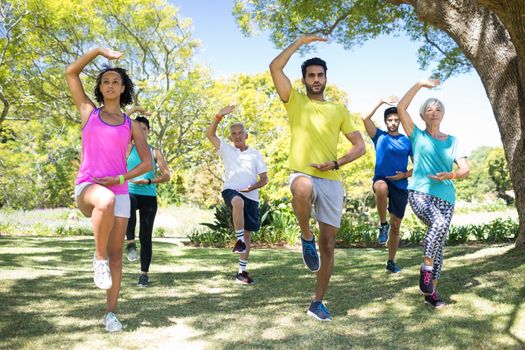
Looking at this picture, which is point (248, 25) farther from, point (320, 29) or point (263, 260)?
point (263, 260)

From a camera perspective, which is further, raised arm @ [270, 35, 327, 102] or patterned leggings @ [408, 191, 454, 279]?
patterned leggings @ [408, 191, 454, 279]

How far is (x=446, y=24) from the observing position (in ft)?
21.6

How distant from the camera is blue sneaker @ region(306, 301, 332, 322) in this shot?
413 cm

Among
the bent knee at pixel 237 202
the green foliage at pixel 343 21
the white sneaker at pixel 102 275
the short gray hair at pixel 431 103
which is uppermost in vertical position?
the green foliage at pixel 343 21

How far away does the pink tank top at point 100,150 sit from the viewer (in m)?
3.64

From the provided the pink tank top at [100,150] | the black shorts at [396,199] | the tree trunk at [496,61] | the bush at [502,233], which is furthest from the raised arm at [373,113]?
the bush at [502,233]

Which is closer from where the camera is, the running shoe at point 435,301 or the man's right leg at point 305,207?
the man's right leg at point 305,207

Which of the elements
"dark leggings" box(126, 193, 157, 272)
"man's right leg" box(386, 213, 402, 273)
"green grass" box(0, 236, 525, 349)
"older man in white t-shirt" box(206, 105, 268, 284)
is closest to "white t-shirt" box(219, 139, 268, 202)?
"older man in white t-shirt" box(206, 105, 268, 284)

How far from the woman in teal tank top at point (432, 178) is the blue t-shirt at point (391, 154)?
1.49 metres

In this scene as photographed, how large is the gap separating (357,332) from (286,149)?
16037 millimetres

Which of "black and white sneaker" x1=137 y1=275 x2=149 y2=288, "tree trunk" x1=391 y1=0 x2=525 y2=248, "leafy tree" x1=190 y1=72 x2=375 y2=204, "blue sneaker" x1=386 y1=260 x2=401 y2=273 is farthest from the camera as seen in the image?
"leafy tree" x1=190 y1=72 x2=375 y2=204

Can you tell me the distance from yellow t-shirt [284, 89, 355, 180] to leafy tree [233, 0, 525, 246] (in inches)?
64.6

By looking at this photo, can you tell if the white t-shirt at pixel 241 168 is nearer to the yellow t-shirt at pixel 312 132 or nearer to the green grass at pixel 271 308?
the green grass at pixel 271 308

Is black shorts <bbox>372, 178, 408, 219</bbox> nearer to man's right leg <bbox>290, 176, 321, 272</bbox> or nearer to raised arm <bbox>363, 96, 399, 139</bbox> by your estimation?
raised arm <bbox>363, 96, 399, 139</bbox>
